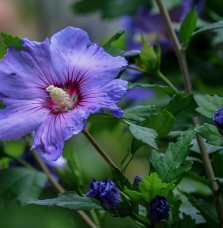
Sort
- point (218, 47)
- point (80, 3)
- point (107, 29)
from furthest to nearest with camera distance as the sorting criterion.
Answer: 1. point (107, 29)
2. point (80, 3)
3. point (218, 47)

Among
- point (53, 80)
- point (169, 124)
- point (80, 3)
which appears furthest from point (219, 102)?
point (80, 3)

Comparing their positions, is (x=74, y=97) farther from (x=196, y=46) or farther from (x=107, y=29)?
(x=107, y=29)

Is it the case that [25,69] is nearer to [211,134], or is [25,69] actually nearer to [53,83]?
[53,83]

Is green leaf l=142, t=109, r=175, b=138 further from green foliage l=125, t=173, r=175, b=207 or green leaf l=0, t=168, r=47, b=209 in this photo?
green leaf l=0, t=168, r=47, b=209

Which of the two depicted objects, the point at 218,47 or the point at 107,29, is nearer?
the point at 218,47

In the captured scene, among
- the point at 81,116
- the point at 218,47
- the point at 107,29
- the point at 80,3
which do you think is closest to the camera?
the point at 81,116

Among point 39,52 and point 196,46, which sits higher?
point 39,52

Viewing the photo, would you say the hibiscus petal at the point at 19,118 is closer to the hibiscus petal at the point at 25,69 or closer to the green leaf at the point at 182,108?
the hibiscus petal at the point at 25,69

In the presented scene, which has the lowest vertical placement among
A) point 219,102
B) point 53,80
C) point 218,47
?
point 218,47
